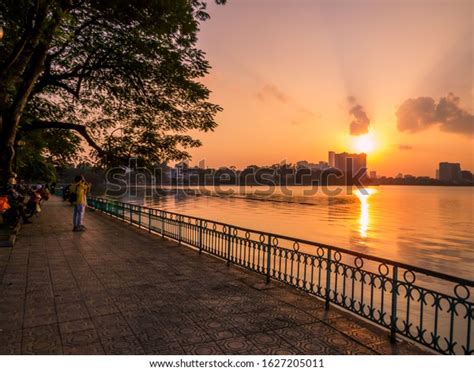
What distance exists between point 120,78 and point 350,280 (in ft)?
46.6

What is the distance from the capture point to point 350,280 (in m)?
15.0

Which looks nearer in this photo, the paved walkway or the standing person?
the paved walkway

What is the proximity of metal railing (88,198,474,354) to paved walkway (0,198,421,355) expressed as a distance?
357 mm

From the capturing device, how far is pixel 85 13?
14641mm

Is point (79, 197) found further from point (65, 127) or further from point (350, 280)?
→ point (350, 280)

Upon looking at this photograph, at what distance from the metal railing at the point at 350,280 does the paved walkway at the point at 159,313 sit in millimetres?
357

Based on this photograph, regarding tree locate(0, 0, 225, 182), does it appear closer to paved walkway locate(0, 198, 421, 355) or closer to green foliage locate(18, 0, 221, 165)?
green foliage locate(18, 0, 221, 165)

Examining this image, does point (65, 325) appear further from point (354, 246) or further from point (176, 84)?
point (354, 246)

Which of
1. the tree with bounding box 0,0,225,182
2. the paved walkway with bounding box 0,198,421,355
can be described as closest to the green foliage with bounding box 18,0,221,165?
the tree with bounding box 0,0,225,182

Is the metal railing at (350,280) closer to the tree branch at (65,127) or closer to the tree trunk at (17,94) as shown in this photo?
the tree branch at (65,127)

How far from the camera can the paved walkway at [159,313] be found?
184 inches

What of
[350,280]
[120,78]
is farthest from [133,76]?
[350,280]

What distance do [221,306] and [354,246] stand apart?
23.6 m

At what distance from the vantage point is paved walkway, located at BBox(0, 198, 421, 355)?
4.66 m
